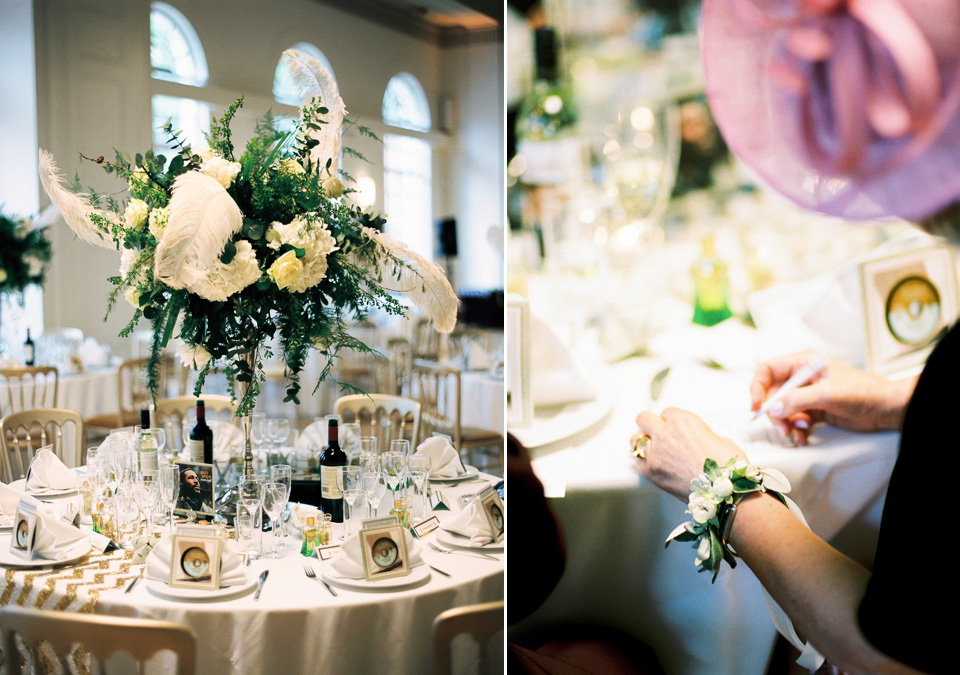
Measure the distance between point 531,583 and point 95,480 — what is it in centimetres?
125

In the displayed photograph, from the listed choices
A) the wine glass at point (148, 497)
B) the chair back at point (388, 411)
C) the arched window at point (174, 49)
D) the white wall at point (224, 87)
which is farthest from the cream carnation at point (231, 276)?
the arched window at point (174, 49)

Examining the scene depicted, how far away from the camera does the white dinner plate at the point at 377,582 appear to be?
1.54 m

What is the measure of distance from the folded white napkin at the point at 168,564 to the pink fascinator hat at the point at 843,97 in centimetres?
124

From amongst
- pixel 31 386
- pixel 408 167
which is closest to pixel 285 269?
pixel 31 386

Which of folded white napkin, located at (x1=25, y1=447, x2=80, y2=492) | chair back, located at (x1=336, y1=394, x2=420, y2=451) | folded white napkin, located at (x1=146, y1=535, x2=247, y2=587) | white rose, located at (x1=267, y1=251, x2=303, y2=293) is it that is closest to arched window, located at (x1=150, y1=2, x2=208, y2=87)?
chair back, located at (x1=336, y1=394, x2=420, y2=451)

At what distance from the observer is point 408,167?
1034 centimetres

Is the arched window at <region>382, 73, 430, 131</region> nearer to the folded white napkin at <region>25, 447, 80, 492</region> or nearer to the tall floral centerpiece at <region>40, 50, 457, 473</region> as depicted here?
the folded white napkin at <region>25, 447, 80, 492</region>

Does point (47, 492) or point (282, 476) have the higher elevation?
point (282, 476)

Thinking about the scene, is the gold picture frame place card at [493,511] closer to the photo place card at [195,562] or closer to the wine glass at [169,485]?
A: the photo place card at [195,562]

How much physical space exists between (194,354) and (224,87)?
22.6 feet

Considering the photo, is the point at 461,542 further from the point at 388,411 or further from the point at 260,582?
the point at 388,411

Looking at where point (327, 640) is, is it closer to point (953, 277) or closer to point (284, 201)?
point (284, 201)

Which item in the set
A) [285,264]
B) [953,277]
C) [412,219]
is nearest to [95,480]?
[285,264]

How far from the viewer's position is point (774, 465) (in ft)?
4.00
